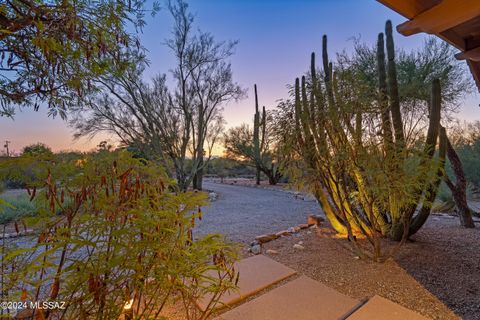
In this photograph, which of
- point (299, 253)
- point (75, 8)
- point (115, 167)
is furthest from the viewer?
point (299, 253)

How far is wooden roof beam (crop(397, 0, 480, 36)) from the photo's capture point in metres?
0.88

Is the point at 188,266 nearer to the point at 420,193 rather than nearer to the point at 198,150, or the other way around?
the point at 420,193

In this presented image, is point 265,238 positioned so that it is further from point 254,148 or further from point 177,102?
point 254,148

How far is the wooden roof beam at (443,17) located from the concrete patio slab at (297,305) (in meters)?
1.82

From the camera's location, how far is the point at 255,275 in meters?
2.07

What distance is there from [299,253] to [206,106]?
247 inches

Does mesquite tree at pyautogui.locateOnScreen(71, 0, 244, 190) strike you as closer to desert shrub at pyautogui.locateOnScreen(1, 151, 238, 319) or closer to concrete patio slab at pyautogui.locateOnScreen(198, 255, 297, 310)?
concrete patio slab at pyautogui.locateOnScreen(198, 255, 297, 310)

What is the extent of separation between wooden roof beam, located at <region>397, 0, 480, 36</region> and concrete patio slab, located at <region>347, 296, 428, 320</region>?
1778 millimetres

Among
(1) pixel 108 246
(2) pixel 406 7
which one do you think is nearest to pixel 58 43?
(1) pixel 108 246

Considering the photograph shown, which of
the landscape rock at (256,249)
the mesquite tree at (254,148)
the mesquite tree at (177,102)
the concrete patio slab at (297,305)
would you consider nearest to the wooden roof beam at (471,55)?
the concrete patio slab at (297,305)

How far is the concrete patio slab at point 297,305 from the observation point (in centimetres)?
152

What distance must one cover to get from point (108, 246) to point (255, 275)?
5.53ft

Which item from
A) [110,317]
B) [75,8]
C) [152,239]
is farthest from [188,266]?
[75,8]

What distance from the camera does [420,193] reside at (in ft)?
7.98
